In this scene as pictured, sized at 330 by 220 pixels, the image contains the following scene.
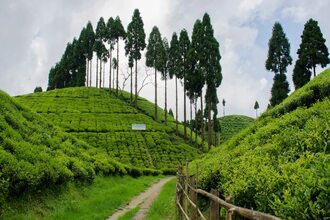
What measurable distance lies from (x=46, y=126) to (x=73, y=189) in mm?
7045

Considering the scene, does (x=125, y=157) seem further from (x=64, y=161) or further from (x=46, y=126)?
(x=64, y=161)

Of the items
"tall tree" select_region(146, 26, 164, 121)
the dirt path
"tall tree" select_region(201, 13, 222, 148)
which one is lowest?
the dirt path

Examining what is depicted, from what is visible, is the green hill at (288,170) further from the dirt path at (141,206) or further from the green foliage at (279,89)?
the green foliage at (279,89)

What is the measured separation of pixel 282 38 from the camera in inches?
1740

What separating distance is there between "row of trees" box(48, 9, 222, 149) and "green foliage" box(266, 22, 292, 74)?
6.06m

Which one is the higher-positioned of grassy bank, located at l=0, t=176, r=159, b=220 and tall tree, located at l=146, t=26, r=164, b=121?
tall tree, located at l=146, t=26, r=164, b=121

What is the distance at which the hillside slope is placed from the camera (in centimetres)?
1125

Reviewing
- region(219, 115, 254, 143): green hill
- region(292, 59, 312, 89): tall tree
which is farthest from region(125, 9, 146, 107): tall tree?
region(219, 115, 254, 143): green hill

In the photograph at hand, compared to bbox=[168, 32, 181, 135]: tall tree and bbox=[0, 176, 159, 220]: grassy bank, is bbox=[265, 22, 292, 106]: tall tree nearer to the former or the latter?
bbox=[168, 32, 181, 135]: tall tree

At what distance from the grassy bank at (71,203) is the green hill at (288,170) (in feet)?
16.1

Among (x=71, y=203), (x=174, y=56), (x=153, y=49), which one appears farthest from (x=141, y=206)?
(x=153, y=49)

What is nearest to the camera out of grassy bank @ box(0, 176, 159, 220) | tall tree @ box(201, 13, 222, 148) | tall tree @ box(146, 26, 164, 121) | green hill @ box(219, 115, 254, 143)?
grassy bank @ box(0, 176, 159, 220)

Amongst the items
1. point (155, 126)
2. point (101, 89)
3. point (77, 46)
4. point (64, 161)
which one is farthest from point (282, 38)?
point (77, 46)

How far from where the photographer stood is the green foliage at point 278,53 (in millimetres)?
43359
